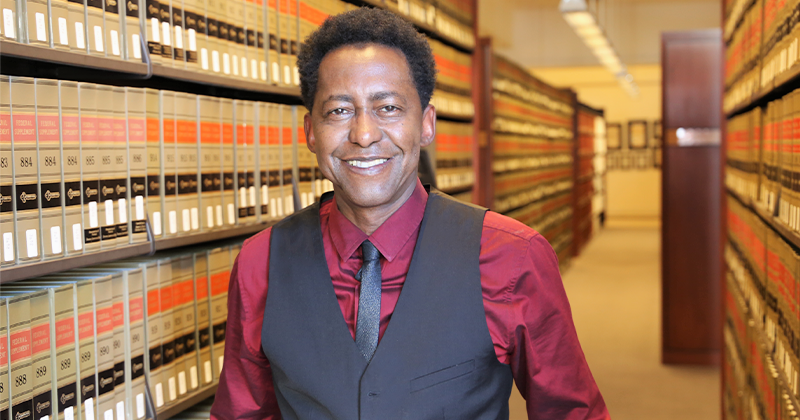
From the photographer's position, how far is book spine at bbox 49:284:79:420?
1.55m

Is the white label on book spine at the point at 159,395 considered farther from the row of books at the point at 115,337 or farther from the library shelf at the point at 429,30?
the library shelf at the point at 429,30

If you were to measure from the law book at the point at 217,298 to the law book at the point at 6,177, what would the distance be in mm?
722

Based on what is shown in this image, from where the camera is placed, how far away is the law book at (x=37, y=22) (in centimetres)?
143

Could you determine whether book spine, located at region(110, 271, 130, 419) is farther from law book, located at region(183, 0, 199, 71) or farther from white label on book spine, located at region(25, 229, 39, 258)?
law book, located at region(183, 0, 199, 71)

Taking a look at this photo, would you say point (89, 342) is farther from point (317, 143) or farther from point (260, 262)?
point (317, 143)

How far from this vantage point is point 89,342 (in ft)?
5.41

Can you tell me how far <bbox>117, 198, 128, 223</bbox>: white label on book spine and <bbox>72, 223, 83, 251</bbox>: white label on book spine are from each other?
5.6 inches

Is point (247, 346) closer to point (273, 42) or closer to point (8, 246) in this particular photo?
point (8, 246)

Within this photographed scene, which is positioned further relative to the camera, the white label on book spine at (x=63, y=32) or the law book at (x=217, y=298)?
the law book at (x=217, y=298)

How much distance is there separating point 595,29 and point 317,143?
5284mm

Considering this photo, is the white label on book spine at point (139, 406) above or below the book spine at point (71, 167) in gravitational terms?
below

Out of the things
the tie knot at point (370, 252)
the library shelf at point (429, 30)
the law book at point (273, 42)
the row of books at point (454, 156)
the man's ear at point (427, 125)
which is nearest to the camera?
the tie knot at point (370, 252)

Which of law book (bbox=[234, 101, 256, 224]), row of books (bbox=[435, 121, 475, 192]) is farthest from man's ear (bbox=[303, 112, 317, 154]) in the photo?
row of books (bbox=[435, 121, 475, 192])

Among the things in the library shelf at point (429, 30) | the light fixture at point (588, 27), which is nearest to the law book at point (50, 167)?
the library shelf at point (429, 30)
